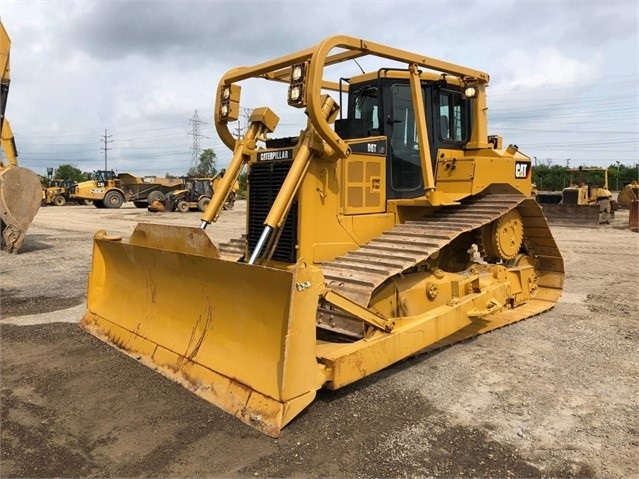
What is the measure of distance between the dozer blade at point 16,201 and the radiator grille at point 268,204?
26.9 ft

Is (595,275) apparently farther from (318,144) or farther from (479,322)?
(318,144)

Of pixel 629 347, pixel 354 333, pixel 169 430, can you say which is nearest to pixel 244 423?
pixel 169 430

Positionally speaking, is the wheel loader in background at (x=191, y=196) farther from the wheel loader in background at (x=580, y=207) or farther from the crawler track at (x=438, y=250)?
the crawler track at (x=438, y=250)

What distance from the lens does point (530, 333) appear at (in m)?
6.07

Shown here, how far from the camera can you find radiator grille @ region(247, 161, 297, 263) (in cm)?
520

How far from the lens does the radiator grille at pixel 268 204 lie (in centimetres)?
520

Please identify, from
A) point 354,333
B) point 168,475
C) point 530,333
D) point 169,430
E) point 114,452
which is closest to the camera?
point 168,475

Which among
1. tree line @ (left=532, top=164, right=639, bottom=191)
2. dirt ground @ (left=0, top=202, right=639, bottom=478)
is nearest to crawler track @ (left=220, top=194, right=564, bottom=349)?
dirt ground @ (left=0, top=202, right=639, bottom=478)

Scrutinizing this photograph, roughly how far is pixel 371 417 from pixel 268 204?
96.2 inches

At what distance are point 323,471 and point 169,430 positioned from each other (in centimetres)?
116

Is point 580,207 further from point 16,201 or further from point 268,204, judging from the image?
point 16,201

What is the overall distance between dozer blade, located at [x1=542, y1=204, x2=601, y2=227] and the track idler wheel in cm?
1448

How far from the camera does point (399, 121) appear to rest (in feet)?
18.8

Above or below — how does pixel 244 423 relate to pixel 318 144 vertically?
below
